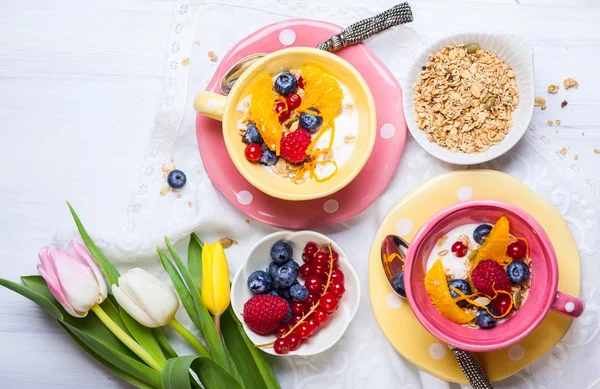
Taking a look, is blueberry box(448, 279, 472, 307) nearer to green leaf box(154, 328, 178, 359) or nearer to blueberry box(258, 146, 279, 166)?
blueberry box(258, 146, 279, 166)

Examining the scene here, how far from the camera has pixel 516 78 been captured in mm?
1213

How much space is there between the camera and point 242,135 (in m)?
1.18

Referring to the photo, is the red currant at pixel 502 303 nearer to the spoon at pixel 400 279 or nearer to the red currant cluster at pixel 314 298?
the spoon at pixel 400 279

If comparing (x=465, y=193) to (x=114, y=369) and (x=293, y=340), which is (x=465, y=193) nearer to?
(x=293, y=340)

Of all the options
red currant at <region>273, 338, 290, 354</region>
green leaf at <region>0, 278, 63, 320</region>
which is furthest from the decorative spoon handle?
green leaf at <region>0, 278, 63, 320</region>

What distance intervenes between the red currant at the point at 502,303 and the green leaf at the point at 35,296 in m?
0.81

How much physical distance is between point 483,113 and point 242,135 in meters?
0.47

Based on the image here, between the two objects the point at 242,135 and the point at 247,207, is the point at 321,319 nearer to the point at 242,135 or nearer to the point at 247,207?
the point at 247,207

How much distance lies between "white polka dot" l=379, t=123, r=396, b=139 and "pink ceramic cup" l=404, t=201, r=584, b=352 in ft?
0.67

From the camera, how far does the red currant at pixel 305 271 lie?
1209mm

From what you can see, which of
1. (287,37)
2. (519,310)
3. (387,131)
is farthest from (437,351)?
(287,37)

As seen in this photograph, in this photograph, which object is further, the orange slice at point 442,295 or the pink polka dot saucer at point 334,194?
the pink polka dot saucer at point 334,194

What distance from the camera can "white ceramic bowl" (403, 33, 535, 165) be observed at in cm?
117

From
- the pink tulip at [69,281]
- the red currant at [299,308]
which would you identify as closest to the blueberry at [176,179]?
the pink tulip at [69,281]
